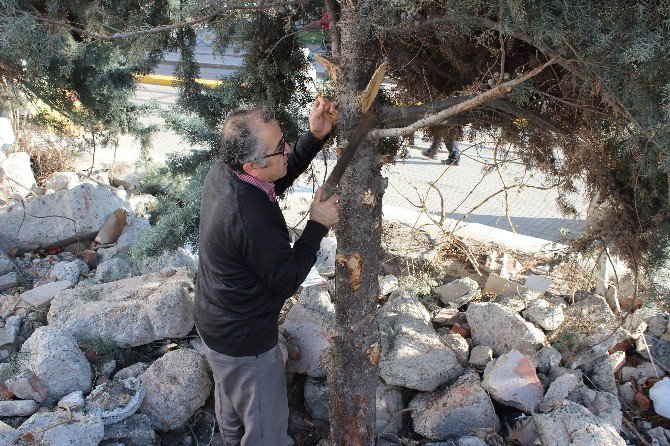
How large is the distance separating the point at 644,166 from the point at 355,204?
124cm

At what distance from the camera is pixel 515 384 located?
367cm

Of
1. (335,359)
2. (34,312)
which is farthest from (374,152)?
(34,312)

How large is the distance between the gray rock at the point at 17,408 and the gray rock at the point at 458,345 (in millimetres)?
2550

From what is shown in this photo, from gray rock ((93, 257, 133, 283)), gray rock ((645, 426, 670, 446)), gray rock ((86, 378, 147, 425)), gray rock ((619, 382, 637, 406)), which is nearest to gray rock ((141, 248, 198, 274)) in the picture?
gray rock ((93, 257, 133, 283))

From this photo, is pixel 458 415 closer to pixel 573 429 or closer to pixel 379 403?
pixel 379 403

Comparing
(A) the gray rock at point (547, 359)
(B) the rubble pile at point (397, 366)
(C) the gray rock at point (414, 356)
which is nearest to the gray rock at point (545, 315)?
(B) the rubble pile at point (397, 366)

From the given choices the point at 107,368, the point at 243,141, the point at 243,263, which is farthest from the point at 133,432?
the point at 243,141

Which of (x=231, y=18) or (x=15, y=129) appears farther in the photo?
(x=15, y=129)

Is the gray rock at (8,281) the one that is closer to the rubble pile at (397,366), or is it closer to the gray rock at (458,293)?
the rubble pile at (397,366)

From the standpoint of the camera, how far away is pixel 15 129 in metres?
7.96

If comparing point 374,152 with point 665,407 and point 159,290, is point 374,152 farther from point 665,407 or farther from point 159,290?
point 665,407

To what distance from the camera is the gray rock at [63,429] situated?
9.77ft

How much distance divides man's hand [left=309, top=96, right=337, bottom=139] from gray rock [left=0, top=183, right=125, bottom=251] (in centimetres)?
406

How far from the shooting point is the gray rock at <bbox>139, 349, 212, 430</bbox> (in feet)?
11.4
